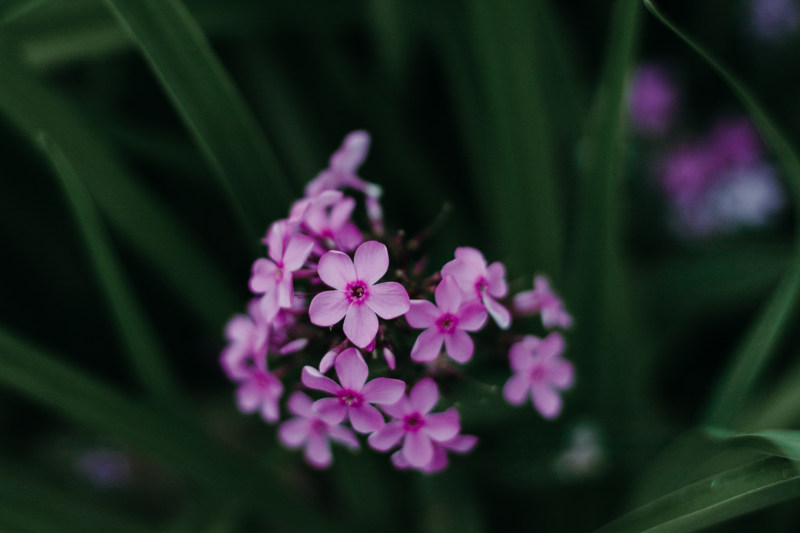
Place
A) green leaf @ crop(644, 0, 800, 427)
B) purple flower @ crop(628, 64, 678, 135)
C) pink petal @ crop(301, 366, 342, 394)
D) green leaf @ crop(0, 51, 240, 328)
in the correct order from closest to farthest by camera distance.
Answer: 1. pink petal @ crop(301, 366, 342, 394)
2. green leaf @ crop(644, 0, 800, 427)
3. green leaf @ crop(0, 51, 240, 328)
4. purple flower @ crop(628, 64, 678, 135)

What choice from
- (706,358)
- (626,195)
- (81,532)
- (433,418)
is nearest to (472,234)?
(626,195)

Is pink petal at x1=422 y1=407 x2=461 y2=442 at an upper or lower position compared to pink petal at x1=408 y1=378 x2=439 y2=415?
lower

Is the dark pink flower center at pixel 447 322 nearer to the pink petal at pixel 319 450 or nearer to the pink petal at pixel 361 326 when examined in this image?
the pink petal at pixel 361 326

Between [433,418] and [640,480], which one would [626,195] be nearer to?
[640,480]

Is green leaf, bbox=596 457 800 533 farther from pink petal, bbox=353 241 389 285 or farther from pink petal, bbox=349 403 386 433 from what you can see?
pink petal, bbox=353 241 389 285

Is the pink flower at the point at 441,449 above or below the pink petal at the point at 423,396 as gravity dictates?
below

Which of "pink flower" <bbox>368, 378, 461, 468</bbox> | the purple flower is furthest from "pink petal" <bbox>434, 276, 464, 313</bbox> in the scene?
the purple flower

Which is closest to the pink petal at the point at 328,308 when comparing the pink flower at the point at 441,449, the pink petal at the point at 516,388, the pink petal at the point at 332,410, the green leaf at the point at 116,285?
the pink petal at the point at 332,410
